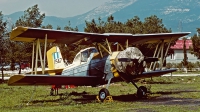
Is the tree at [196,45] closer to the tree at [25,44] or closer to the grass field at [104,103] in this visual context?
the tree at [25,44]

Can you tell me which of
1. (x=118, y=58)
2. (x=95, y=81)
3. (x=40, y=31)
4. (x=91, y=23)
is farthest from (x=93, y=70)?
(x=91, y=23)

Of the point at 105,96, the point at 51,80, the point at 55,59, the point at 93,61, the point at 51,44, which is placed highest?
the point at 51,44

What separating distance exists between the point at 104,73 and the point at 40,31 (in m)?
3.48

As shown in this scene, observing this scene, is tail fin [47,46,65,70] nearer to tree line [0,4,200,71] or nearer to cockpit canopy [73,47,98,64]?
cockpit canopy [73,47,98,64]

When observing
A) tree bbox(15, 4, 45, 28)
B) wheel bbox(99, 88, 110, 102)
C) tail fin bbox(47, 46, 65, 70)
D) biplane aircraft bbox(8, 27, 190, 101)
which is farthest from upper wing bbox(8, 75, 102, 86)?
tree bbox(15, 4, 45, 28)

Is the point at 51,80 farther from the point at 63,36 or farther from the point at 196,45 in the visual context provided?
the point at 196,45

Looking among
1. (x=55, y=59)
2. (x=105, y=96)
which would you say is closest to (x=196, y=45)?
(x=55, y=59)

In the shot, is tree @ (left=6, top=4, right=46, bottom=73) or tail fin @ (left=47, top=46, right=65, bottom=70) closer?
tail fin @ (left=47, top=46, right=65, bottom=70)

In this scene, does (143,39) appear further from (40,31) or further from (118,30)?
(118,30)

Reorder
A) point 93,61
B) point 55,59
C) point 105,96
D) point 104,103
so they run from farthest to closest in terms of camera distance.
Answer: point 55,59 → point 93,61 → point 105,96 → point 104,103

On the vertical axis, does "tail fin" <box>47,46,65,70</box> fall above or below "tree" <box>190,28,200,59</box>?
below

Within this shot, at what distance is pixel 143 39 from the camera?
18.5 m

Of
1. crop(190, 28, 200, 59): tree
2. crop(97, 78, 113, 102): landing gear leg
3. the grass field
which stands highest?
crop(190, 28, 200, 59): tree

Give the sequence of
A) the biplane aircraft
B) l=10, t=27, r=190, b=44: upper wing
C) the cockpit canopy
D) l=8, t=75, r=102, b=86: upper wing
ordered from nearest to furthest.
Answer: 1. l=8, t=75, r=102, b=86: upper wing
2. l=10, t=27, r=190, b=44: upper wing
3. the biplane aircraft
4. the cockpit canopy
